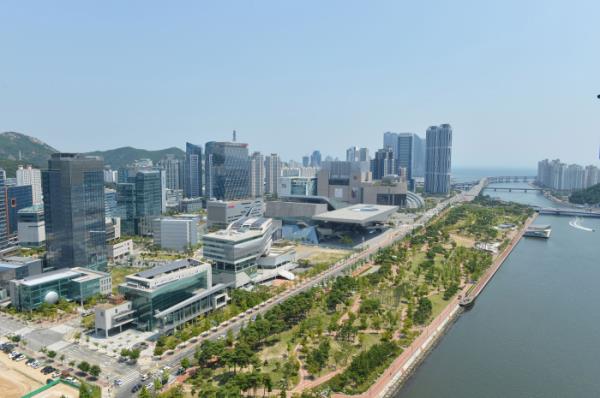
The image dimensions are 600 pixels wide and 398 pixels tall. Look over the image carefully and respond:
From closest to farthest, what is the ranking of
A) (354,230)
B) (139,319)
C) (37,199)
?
(139,319), (354,230), (37,199)

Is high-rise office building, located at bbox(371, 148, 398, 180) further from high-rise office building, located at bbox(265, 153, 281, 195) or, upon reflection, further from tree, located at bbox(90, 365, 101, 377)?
tree, located at bbox(90, 365, 101, 377)

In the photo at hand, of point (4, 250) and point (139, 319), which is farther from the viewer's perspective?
point (4, 250)

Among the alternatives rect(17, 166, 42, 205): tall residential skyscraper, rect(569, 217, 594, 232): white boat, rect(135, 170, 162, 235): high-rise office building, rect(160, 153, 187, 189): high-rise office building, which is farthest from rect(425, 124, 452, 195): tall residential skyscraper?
rect(17, 166, 42, 205): tall residential skyscraper

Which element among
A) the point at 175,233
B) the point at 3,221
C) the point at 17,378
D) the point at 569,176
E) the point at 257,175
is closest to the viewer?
the point at 17,378

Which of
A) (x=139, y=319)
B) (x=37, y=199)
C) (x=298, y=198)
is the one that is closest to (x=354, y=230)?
(x=298, y=198)

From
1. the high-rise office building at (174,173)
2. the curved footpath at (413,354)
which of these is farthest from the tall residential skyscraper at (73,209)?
the high-rise office building at (174,173)

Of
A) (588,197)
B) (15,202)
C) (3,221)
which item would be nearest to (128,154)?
(15,202)

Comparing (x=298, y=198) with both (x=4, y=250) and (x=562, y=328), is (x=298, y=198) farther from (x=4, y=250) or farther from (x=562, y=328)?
(x=562, y=328)

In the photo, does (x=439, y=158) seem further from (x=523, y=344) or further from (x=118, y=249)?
(x=523, y=344)
